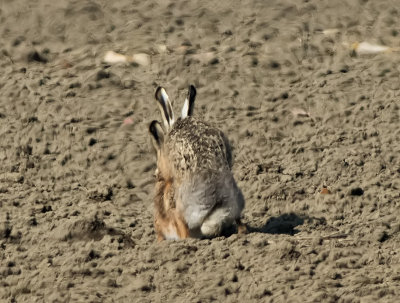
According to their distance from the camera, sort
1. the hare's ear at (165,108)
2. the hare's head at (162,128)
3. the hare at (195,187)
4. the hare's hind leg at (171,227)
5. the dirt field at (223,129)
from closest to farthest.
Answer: the dirt field at (223,129) < the hare at (195,187) < the hare's hind leg at (171,227) < the hare's head at (162,128) < the hare's ear at (165,108)

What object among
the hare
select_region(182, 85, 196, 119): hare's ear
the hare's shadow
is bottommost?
the hare's shadow

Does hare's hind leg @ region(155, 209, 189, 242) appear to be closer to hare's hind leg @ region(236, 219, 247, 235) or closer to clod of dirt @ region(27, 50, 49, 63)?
hare's hind leg @ region(236, 219, 247, 235)

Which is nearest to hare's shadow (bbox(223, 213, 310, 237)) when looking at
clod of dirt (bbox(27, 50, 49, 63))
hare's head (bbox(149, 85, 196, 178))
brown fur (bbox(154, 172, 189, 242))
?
brown fur (bbox(154, 172, 189, 242))

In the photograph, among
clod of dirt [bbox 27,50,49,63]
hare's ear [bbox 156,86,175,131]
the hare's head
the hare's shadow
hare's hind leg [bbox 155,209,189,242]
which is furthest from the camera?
clod of dirt [bbox 27,50,49,63]

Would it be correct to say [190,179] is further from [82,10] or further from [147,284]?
[82,10]

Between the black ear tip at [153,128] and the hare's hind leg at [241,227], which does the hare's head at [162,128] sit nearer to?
the black ear tip at [153,128]

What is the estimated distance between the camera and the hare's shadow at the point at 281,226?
7.45 m

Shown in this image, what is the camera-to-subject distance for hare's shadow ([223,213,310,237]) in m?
7.45

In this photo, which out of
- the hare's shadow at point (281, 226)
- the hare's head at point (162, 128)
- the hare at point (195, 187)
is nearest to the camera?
the hare at point (195, 187)

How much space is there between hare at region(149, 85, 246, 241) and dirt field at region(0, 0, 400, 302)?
31 cm

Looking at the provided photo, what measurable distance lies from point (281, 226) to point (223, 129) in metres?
1.79

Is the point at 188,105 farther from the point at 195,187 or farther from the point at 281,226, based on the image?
the point at 281,226

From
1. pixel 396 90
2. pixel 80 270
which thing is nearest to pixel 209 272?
pixel 80 270

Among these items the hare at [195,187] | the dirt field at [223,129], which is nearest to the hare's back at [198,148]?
the hare at [195,187]
